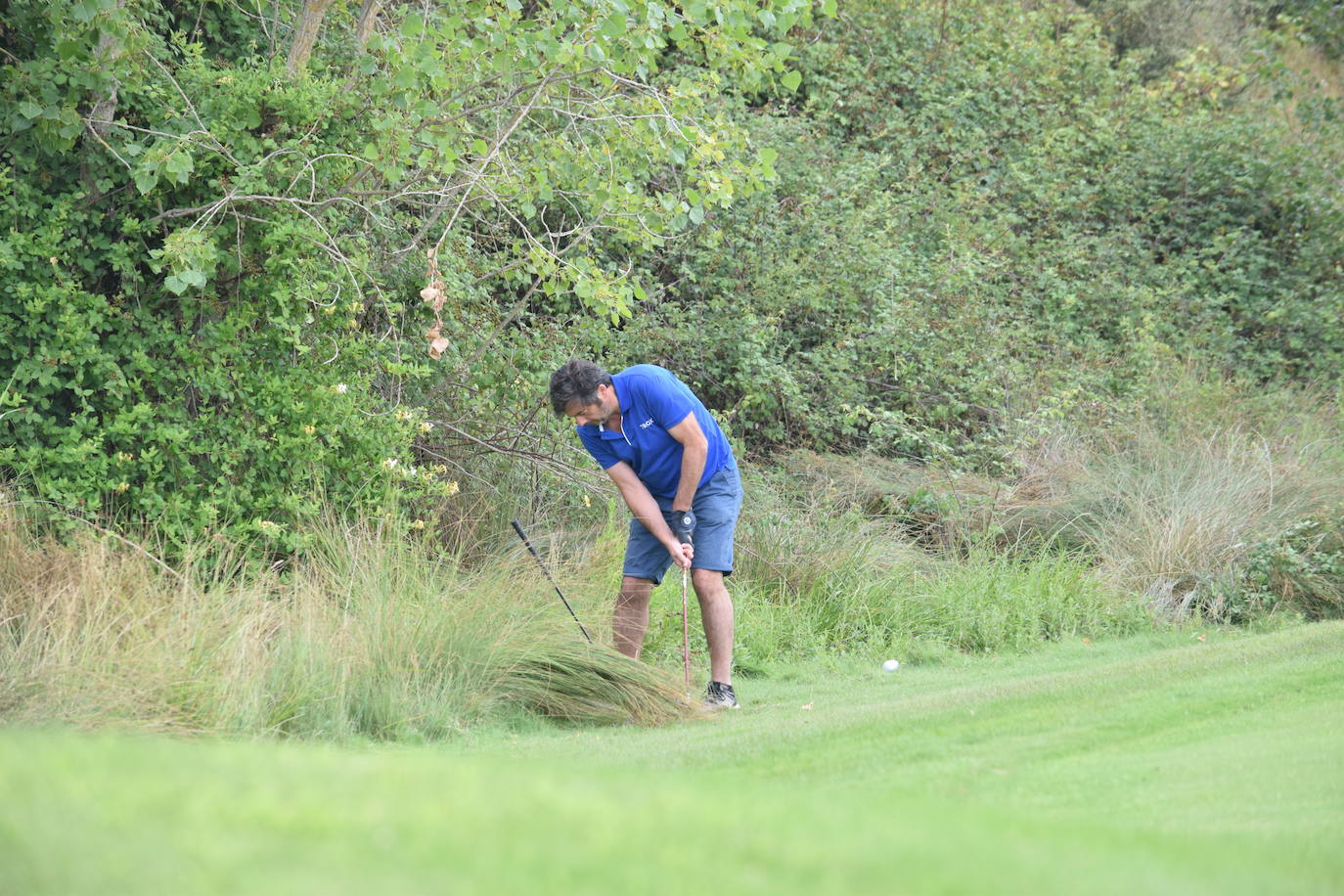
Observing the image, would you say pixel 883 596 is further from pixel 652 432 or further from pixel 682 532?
pixel 652 432

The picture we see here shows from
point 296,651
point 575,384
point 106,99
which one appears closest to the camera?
point 296,651

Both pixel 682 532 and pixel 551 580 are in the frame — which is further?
pixel 551 580

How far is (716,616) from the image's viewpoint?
7.87 m

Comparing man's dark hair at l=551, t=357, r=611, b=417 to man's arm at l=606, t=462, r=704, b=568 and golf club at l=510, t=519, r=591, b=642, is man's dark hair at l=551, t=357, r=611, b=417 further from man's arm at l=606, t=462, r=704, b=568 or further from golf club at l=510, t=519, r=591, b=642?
golf club at l=510, t=519, r=591, b=642

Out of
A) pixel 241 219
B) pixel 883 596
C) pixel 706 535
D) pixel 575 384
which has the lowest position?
pixel 883 596

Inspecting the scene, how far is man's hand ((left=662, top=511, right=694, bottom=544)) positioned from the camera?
7.80 metres

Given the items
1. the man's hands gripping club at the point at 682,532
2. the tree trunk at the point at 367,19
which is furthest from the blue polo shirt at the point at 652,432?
the tree trunk at the point at 367,19

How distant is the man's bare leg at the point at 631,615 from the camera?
8.19m

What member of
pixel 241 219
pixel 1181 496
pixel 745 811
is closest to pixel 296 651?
pixel 241 219

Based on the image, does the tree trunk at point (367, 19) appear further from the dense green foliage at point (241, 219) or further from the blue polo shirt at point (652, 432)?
the blue polo shirt at point (652, 432)

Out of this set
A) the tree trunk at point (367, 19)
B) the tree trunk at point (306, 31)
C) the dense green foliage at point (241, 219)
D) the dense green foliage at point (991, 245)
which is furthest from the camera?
the dense green foliage at point (991, 245)

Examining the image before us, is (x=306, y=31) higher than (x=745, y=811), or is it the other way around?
(x=306, y=31)

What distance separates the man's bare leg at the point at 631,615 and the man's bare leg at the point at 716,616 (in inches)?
18.9

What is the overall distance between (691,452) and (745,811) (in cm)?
445
